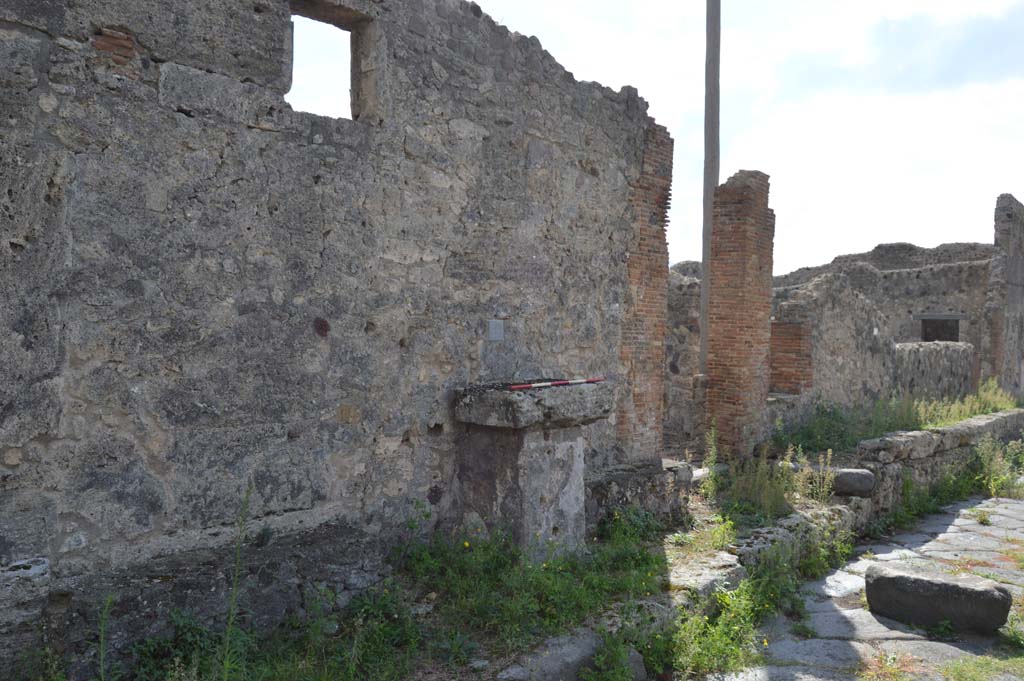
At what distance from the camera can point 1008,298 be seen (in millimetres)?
15586

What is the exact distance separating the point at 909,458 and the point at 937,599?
12.8ft

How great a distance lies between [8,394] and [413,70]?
8.56ft

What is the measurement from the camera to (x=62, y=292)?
3029mm

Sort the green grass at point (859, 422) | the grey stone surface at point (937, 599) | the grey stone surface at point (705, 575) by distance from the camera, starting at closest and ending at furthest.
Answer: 1. the grey stone surface at point (705, 575)
2. the grey stone surface at point (937, 599)
3. the green grass at point (859, 422)

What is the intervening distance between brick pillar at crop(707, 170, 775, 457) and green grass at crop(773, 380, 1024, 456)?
0.70 meters

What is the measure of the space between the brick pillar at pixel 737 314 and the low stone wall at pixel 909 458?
1247mm

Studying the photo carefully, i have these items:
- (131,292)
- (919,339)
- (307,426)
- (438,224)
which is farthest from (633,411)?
(919,339)

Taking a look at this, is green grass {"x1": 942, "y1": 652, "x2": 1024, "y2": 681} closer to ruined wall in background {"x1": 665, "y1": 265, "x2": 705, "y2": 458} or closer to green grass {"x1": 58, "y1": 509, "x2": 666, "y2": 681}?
green grass {"x1": 58, "y1": 509, "x2": 666, "y2": 681}

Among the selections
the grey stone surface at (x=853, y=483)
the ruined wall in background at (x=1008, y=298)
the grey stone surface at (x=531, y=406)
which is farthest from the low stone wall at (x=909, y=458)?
the ruined wall in background at (x=1008, y=298)

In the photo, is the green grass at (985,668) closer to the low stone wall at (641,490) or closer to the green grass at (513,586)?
the green grass at (513,586)

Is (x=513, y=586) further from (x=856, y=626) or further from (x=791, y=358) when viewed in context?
(x=791, y=358)

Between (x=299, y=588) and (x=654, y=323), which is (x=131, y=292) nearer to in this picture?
(x=299, y=588)

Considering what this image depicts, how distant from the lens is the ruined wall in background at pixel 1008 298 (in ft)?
50.6

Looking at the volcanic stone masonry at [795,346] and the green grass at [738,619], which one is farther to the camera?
the volcanic stone masonry at [795,346]
